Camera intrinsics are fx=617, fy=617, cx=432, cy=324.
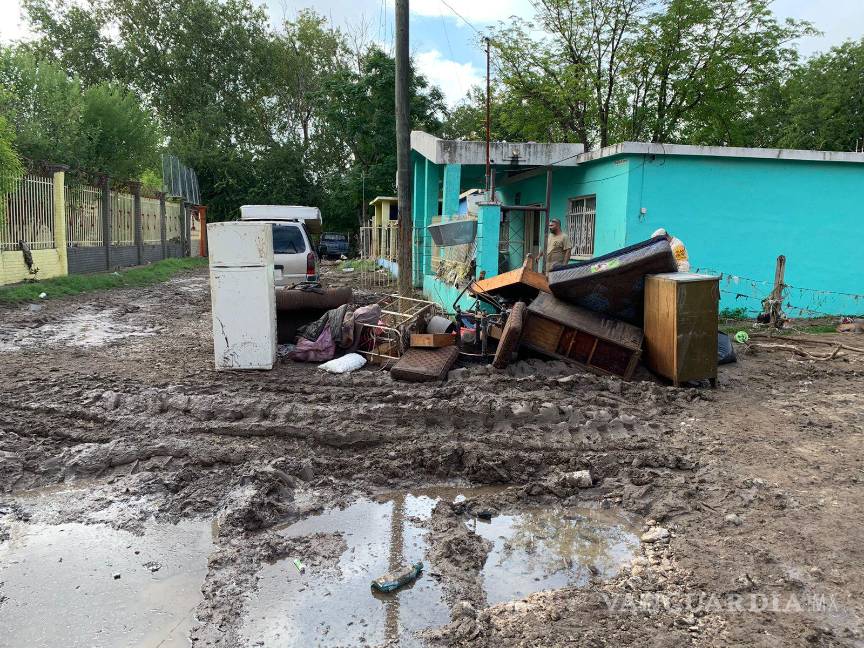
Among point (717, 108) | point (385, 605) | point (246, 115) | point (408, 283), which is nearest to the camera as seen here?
point (385, 605)

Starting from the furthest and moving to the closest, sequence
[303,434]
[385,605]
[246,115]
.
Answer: [246,115]
[303,434]
[385,605]

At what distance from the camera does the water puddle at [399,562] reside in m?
3.02

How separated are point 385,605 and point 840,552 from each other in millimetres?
2505

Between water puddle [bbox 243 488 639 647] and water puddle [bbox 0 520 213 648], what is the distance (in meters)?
0.43

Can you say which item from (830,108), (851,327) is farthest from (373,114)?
(851,327)

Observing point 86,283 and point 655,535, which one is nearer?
point 655,535

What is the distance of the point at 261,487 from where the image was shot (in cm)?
423

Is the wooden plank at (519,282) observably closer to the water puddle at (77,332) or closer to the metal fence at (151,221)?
the water puddle at (77,332)

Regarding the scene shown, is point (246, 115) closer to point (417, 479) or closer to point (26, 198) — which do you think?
point (26, 198)

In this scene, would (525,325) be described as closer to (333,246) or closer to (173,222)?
(173,222)

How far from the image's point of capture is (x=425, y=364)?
7051mm

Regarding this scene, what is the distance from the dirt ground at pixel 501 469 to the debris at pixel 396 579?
0.47ft

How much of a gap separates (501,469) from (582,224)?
33.4 feet

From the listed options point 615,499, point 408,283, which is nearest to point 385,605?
point 615,499
